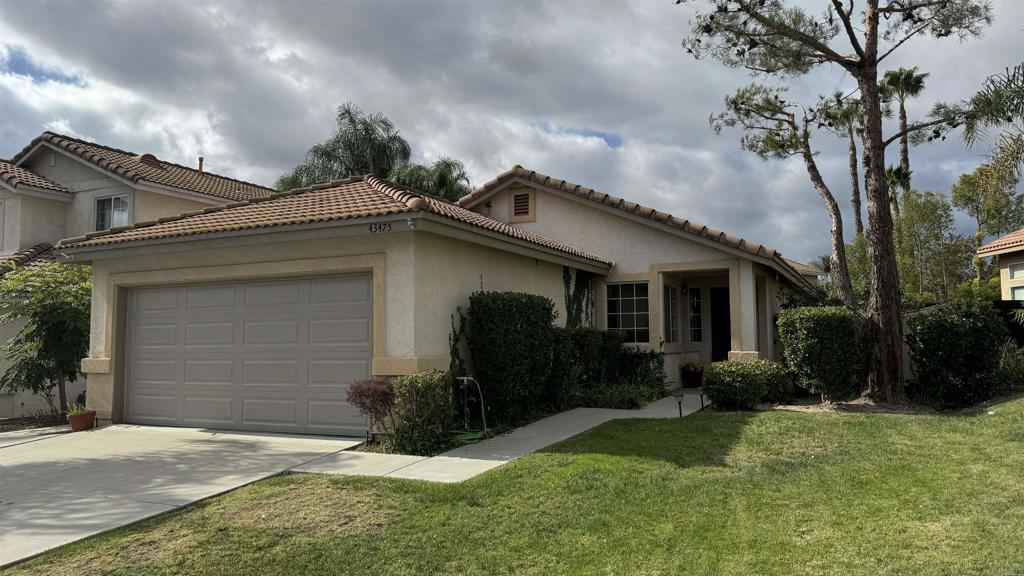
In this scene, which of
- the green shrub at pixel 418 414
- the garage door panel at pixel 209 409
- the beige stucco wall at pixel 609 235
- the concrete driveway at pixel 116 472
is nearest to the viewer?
the concrete driveway at pixel 116 472

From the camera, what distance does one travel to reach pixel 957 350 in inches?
433

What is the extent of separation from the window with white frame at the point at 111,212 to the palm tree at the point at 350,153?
1395 cm

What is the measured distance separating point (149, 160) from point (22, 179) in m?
3.39

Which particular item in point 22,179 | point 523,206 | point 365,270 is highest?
point 22,179

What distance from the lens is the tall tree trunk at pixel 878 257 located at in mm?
11516

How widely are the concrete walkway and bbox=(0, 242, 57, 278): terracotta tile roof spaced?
13115mm

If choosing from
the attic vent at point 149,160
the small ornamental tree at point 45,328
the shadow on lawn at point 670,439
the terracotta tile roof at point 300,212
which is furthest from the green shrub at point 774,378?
the attic vent at point 149,160

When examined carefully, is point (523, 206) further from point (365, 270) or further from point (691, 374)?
point (365, 270)

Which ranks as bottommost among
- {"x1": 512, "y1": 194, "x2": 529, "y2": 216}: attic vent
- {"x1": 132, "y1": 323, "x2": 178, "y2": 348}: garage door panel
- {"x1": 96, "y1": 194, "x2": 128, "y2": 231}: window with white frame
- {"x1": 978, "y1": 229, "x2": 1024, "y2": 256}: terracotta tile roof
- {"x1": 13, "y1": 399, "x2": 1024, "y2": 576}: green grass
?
{"x1": 13, "y1": 399, "x2": 1024, "y2": 576}: green grass

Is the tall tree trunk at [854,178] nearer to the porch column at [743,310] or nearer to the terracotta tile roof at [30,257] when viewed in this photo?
the porch column at [743,310]

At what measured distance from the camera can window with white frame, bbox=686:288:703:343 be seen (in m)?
17.1

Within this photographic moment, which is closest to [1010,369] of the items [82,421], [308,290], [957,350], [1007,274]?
[957,350]

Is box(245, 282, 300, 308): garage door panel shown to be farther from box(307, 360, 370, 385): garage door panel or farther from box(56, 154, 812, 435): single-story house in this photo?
box(307, 360, 370, 385): garage door panel

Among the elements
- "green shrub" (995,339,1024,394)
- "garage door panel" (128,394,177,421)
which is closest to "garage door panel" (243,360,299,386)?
"garage door panel" (128,394,177,421)
